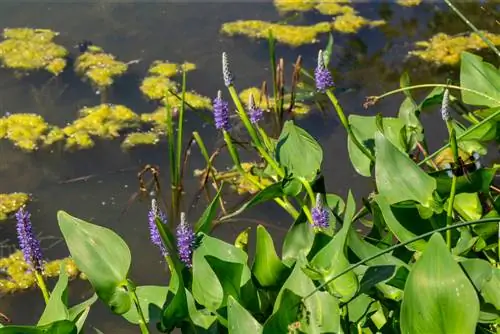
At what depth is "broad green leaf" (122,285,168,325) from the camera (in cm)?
130

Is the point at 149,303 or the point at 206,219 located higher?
the point at 206,219

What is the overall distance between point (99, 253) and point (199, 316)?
0.20 metres

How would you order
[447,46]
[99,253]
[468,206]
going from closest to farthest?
[99,253] → [468,206] → [447,46]

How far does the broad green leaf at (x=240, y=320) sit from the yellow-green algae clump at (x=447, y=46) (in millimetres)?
2864

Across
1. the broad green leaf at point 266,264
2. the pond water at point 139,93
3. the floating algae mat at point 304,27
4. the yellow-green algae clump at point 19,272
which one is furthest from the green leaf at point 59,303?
the floating algae mat at point 304,27

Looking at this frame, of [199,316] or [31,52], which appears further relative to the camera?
[31,52]

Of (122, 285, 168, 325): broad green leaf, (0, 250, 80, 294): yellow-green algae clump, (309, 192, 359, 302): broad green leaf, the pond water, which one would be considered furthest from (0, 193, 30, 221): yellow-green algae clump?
(309, 192, 359, 302): broad green leaf

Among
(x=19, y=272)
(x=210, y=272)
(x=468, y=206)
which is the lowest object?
(x=19, y=272)

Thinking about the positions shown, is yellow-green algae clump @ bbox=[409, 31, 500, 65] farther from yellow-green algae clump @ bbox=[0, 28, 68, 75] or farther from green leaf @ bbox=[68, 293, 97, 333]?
green leaf @ bbox=[68, 293, 97, 333]

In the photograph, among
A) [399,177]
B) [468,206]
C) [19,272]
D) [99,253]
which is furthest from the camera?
[19,272]

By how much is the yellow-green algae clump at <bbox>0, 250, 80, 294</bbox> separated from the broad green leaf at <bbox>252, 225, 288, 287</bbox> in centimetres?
127

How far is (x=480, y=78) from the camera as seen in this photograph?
1755 millimetres

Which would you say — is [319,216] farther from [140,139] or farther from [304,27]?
[304,27]

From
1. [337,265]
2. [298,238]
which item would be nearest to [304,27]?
[298,238]
